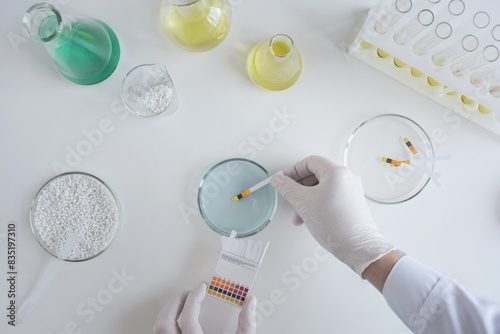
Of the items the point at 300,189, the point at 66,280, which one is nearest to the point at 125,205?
the point at 66,280

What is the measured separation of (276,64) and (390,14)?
1.08 ft

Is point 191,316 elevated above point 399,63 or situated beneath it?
situated beneath

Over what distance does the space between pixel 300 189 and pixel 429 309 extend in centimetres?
41

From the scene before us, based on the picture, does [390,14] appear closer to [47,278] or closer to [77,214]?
[77,214]

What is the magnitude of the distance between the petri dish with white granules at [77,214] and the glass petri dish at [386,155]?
718mm

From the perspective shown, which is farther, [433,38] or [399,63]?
[399,63]

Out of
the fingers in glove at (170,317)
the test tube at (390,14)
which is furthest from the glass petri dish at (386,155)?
the fingers in glove at (170,317)

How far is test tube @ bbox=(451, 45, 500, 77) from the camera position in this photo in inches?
35.8

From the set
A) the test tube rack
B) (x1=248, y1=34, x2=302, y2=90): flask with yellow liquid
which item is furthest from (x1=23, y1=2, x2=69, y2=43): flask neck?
the test tube rack

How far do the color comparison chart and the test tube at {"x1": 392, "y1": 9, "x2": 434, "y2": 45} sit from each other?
81 cm

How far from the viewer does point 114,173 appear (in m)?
→ 1.04

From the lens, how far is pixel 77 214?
1.01 meters

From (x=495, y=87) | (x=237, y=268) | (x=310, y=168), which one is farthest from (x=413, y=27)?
(x=237, y=268)

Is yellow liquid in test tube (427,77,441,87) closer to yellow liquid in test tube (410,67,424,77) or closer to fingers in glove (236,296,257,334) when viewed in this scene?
yellow liquid in test tube (410,67,424,77)
